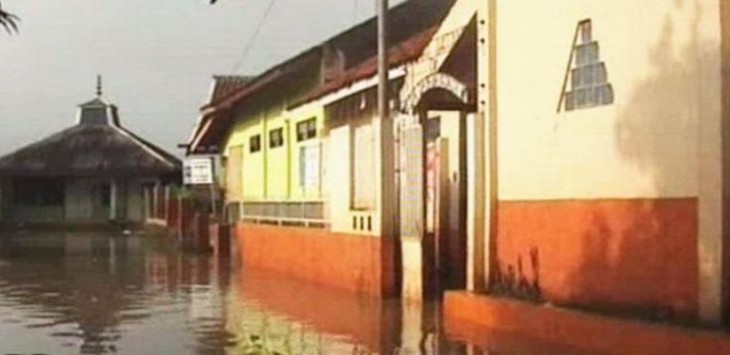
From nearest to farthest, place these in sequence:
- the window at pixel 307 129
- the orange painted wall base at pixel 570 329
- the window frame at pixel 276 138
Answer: the orange painted wall base at pixel 570 329 → the window at pixel 307 129 → the window frame at pixel 276 138

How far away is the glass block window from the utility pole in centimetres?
561

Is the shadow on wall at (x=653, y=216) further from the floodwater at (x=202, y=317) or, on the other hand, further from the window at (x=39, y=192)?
the window at (x=39, y=192)

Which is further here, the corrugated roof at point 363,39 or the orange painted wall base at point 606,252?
the corrugated roof at point 363,39

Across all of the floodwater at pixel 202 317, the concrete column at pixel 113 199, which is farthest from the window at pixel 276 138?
the concrete column at pixel 113 199

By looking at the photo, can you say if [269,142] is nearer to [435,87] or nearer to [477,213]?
[435,87]

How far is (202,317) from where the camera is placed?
1847cm

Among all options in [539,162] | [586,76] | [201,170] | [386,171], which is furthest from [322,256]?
[201,170]

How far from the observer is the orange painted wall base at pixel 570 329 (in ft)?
38.9

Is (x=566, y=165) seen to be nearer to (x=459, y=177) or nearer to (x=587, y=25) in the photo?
(x=587, y=25)

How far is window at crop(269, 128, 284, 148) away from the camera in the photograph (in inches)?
1184

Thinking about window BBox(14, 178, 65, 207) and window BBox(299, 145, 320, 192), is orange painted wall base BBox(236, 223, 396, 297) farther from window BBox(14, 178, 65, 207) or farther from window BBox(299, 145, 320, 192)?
window BBox(14, 178, 65, 207)

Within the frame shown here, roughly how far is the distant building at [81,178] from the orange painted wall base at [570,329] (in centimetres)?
4576

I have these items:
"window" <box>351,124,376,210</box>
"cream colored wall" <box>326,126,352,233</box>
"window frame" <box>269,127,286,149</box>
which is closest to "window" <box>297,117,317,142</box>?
"window frame" <box>269,127,286,149</box>

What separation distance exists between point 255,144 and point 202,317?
15.5 m
